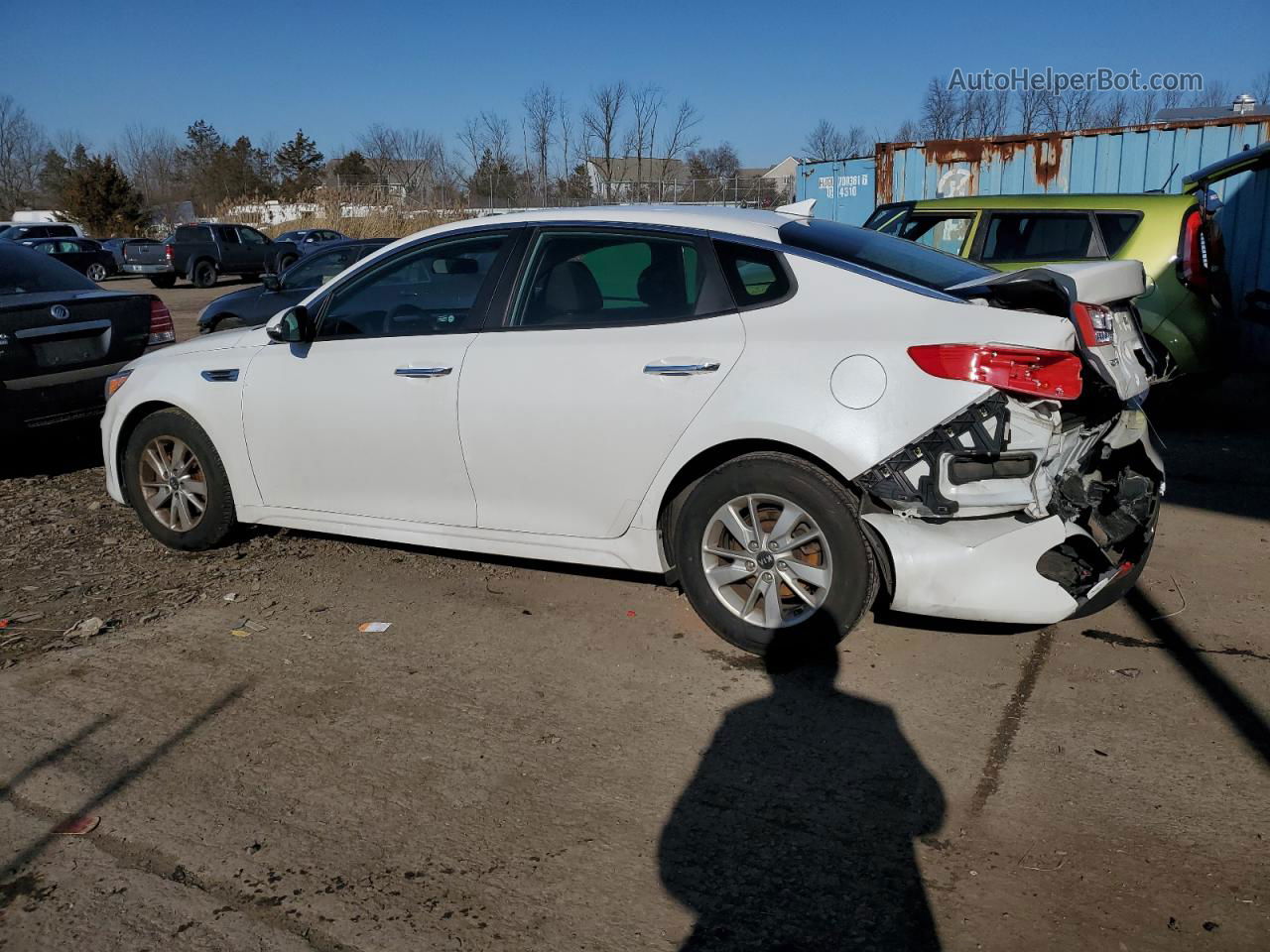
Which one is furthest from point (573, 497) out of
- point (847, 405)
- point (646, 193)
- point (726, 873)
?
point (646, 193)

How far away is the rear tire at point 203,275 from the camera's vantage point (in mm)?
30234

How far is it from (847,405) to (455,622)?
2036 millimetres

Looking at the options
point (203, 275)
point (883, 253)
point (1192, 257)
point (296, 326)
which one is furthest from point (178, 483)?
point (203, 275)

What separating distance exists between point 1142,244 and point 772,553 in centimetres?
540

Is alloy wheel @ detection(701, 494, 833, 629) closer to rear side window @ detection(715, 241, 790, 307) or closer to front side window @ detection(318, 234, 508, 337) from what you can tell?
rear side window @ detection(715, 241, 790, 307)

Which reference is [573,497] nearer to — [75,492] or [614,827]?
[614,827]

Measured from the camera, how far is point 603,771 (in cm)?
341

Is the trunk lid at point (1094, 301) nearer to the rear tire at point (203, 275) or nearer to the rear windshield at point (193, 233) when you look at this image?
the rear tire at point (203, 275)

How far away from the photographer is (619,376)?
4.16 metres

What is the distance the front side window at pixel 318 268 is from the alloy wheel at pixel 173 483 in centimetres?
683

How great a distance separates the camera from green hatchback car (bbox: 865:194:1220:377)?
775 centimetres

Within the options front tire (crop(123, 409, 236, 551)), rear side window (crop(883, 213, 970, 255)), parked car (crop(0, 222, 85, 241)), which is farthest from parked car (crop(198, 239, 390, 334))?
parked car (crop(0, 222, 85, 241))

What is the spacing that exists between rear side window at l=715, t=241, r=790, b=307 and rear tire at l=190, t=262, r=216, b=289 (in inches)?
1164

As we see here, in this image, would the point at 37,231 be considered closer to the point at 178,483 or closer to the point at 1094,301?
the point at 178,483
